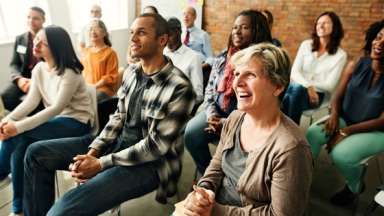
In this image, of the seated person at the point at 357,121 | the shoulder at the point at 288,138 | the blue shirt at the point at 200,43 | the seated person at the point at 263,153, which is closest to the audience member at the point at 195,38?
the blue shirt at the point at 200,43

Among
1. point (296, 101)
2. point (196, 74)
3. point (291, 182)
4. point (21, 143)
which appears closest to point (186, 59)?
point (196, 74)

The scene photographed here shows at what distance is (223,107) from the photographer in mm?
2186

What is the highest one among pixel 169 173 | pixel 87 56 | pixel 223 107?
pixel 87 56

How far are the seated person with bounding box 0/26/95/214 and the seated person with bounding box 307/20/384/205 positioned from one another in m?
1.56

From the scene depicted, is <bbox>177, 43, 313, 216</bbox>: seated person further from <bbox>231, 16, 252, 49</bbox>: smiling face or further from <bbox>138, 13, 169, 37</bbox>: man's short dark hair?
<bbox>231, 16, 252, 49</bbox>: smiling face

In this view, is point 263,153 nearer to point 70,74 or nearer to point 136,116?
point 136,116

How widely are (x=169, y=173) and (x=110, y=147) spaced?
1.42ft

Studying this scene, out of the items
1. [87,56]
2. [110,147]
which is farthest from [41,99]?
[87,56]

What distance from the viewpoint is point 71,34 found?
16.1ft

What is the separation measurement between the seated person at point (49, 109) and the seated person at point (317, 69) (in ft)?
5.08

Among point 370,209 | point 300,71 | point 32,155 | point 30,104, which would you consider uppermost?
point 300,71

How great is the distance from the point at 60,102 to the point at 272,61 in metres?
1.37

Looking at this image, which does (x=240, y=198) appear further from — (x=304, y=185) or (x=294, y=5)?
(x=294, y=5)

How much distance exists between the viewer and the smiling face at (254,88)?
115cm
